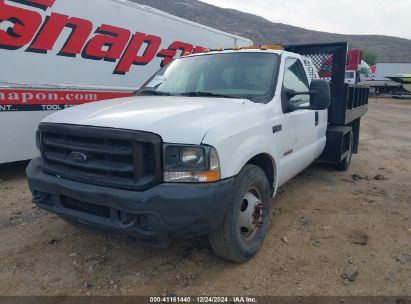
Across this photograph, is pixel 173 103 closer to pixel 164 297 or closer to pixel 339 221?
pixel 164 297

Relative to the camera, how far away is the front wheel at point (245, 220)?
9.51 feet

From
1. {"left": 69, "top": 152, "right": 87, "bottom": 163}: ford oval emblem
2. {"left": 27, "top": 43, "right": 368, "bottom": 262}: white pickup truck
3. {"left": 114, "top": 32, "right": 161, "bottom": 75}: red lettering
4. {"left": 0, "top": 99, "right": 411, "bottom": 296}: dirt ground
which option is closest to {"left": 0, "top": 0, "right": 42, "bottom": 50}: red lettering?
{"left": 114, "top": 32, "right": 161, "bottom": 75}: red lettering

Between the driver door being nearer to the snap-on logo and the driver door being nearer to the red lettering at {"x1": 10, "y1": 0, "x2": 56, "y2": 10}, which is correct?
the snap-on logo

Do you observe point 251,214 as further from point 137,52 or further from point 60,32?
point 137,52

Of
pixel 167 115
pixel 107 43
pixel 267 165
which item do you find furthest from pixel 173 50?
pixel 167 115

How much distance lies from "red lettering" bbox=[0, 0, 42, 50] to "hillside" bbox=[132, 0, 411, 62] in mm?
80588

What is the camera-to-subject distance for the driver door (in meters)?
3.88

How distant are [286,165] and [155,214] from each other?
1928 mm

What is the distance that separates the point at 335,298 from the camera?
9.00ft

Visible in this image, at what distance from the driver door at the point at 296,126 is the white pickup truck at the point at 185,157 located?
0.03 meters

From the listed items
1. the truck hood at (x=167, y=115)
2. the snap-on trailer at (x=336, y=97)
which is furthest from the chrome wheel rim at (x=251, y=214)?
the snap-on trailer at (x=336, y=97)

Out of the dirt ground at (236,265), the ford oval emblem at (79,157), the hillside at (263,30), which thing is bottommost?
the dirt ground at (236,265)

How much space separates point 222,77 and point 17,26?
347 cm

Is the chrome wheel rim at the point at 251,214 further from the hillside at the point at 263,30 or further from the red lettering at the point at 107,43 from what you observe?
the hillside at the point at 263,30
